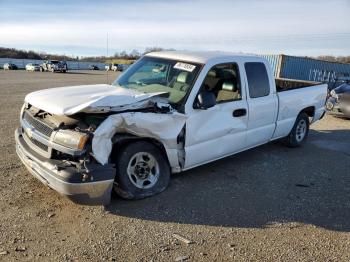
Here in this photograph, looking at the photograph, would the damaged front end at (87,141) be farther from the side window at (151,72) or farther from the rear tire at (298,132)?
the rear tire at (298,132)

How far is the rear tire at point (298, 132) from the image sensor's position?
7676mm

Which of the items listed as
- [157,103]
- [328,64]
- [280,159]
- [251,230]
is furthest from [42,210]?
[328,64]

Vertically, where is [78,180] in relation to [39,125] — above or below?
below

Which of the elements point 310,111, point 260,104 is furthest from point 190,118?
point 310,111

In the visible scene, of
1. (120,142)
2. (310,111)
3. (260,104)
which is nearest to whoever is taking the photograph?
(120,142)

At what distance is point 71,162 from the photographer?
163 inches

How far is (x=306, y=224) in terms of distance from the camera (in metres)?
4.39

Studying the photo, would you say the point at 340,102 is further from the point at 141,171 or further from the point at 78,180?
the point at 78,180

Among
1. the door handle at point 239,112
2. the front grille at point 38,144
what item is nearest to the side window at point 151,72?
the door handle at point 239,112

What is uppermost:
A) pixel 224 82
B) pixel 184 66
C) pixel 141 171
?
pixel 184 66

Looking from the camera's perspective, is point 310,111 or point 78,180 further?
point 310,111

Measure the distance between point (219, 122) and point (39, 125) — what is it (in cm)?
244

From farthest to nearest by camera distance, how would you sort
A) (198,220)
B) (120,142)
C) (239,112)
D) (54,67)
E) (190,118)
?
(54,67), (239,112), (190,118), (120,142), (198,220)

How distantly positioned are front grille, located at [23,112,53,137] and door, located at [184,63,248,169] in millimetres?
1731
